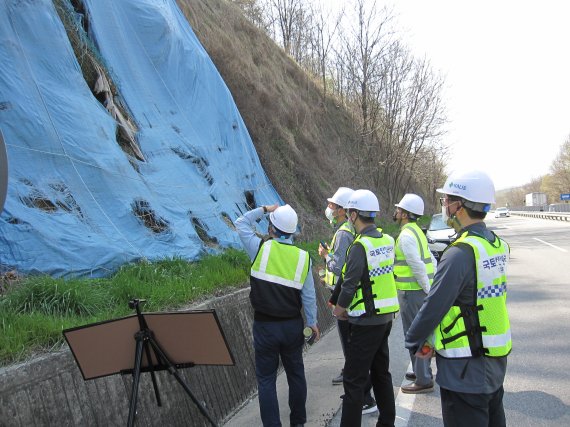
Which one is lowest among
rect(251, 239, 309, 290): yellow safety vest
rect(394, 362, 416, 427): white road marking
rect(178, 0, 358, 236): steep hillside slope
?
rect(394, 362, 416, 427): white road marking

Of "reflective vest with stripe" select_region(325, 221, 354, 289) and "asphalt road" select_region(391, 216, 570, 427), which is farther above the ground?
"reflective vest with stripe" select_region(325, 221, 354, 289)

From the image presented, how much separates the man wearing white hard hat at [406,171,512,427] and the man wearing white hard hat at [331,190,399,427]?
4.10ft

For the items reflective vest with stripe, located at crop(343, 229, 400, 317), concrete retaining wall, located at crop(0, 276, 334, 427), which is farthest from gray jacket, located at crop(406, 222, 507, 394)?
concrete retaining wall, located at crop(0, 276, 334, 427)

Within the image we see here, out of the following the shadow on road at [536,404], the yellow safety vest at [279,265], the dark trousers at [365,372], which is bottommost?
the shadow on road at [536,404]

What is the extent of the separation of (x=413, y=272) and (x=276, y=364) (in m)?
1.89

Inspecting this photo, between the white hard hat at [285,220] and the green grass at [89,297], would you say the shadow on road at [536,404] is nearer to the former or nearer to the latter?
the white hard hat at [285,220]

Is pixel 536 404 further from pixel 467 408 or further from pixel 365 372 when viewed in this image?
pixel 467 408

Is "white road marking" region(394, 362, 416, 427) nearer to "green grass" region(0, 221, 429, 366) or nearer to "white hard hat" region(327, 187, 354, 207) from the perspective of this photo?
"white hard hat" region(327, 187, 354, 207)

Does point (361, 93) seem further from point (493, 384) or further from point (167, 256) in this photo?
point (493, 384)

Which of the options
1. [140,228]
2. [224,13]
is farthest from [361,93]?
[140,228]

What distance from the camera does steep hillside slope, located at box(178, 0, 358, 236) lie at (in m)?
17.4

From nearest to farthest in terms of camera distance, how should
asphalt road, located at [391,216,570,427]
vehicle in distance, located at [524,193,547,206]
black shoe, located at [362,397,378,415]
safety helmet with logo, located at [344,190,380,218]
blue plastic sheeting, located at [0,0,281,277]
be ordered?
safety helmet with logo, located at [344,190,380,218] < asphalt road, located at [391,216,570,427] < black shoe, located at [362,397,378,415] < blue plastic sheeting, located at [0,0,281,277] < vehicle in distance, located at [524,193,547,206]

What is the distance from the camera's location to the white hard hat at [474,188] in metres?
3.04

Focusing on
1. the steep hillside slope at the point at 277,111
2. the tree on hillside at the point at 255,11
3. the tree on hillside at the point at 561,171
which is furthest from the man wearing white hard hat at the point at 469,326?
the tree on hillside at the point at 561,171
